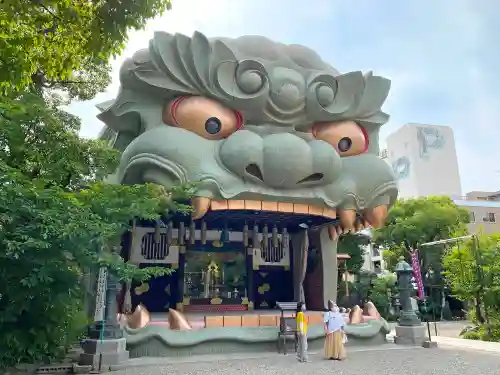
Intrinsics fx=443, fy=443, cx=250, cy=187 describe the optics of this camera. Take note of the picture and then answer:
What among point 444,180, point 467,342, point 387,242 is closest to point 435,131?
point 444,180

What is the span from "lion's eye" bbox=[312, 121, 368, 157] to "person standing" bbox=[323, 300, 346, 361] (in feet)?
16.4

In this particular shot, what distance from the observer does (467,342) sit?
1407cm

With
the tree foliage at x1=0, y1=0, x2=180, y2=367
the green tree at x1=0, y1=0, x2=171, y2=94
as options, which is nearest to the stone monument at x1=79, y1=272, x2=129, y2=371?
the tree foliage at x1=0, y1=0, x2=180, y2=367

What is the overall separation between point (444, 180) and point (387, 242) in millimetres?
24120

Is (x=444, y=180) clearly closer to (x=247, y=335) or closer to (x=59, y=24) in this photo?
(x=247, y=335)

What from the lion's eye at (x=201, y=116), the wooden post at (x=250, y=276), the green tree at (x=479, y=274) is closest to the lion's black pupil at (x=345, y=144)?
the lion's eye at (x=201, y=116)

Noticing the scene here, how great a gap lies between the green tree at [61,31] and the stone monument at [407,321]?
34.0 ft

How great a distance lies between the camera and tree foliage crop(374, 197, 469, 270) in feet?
94.5

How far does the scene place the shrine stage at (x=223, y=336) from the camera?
10.6m

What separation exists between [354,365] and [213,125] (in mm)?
6812

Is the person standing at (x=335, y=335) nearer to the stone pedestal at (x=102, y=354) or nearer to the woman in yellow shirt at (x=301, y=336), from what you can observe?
the woman in yellow shirt at (x=301, y=336)

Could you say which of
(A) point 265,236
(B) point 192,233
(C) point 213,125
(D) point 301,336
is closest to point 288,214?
(A) point 265,236

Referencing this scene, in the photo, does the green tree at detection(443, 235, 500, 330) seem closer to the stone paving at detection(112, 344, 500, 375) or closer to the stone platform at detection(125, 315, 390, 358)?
the stone paving at detection(112, 344, 500, 375)

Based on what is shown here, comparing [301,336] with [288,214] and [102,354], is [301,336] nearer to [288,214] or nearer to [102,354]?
[288,214]
